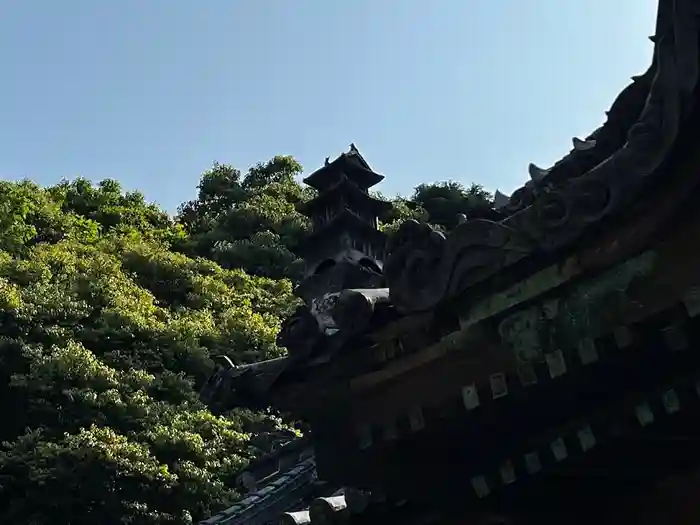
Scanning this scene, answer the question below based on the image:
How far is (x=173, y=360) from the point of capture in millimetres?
19156

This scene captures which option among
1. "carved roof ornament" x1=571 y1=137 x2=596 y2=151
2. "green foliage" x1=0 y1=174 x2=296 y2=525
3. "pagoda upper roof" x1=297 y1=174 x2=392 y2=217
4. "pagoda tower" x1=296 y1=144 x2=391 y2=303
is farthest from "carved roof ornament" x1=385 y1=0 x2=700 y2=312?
"green foliage" x1=0 y1=174 x2=296 y2=525

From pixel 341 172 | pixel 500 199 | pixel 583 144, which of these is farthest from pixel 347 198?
pixel 583 144

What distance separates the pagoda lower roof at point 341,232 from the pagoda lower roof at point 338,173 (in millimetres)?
429

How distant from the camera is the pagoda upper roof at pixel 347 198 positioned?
6.24 meters

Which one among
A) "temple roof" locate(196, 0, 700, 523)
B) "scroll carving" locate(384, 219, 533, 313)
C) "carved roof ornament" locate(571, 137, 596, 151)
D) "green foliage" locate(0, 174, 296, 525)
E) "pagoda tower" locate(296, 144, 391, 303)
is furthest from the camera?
"green foliage" locate(0, 174, 296, 525)

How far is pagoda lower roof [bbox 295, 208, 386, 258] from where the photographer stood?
5992 mm

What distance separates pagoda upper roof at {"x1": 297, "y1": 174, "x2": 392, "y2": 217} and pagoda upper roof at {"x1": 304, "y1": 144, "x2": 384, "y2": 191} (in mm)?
71

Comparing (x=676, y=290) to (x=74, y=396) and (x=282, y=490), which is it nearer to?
(x=282, y=490)

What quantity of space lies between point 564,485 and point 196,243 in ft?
82.7

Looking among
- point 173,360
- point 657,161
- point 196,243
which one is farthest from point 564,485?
point 196,243

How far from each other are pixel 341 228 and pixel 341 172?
64 centimetres

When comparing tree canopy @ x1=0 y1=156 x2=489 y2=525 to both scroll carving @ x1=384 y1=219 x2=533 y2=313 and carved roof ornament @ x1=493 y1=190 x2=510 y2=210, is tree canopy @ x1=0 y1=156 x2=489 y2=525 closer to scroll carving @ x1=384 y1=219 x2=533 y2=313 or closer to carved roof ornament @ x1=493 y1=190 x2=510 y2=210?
carved roof ornament @ x1=493 y1=190 x2=510 y2=210

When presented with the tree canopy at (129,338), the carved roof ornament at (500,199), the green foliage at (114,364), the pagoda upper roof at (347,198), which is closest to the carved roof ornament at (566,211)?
the carved roof ornament at (500,199)

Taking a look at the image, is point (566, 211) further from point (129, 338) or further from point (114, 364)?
point (129, 338)
